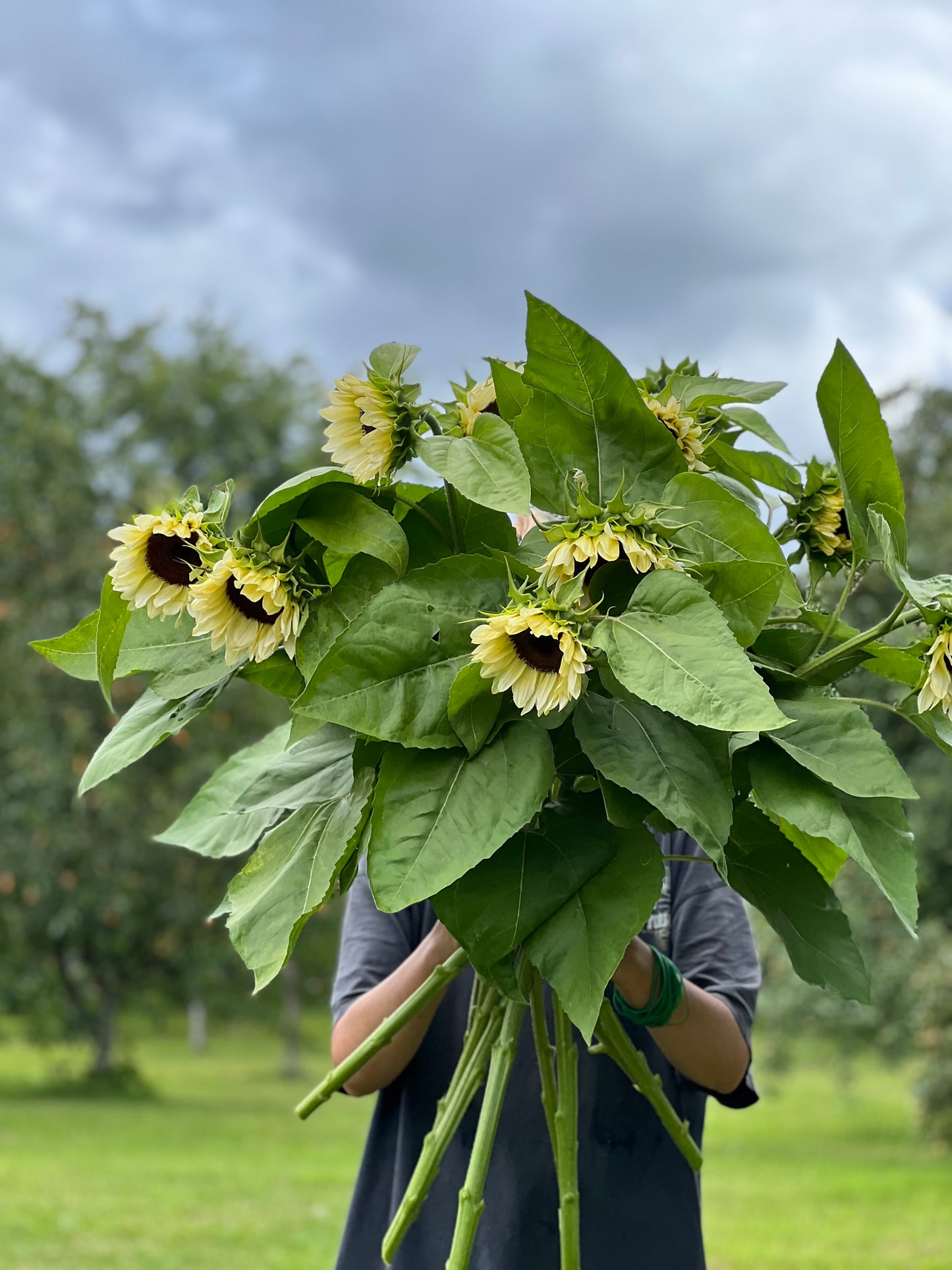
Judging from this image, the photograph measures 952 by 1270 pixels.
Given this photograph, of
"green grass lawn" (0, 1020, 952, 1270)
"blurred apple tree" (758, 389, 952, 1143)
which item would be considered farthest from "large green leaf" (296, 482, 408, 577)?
"blurred apple tree" (758, 389, 952, 1143)

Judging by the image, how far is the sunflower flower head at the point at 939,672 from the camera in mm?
1077

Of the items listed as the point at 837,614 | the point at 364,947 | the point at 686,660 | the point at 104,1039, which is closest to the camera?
the point at 686,660

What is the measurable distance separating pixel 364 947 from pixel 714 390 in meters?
0.99

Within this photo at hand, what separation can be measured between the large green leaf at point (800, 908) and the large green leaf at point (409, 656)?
1.14ft

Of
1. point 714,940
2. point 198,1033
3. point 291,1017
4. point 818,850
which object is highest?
point 818,850

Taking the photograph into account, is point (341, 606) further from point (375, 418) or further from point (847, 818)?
point (847, 818)

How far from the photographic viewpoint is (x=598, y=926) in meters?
1.14

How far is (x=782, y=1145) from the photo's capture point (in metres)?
9.96

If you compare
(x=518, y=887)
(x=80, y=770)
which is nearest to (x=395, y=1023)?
(x=518, y=887)

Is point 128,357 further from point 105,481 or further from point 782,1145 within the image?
point 782,1145

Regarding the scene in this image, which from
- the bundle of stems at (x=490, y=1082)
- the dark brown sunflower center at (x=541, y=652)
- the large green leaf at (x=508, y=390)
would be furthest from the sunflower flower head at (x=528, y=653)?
the bundle of stems at (x=490, y=1082)

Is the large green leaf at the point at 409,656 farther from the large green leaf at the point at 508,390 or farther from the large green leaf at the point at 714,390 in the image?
the large green leaf at the point at 714,390

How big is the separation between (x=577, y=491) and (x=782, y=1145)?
996 cm

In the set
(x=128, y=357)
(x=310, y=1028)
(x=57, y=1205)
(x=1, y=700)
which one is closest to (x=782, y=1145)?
(x=57, y=1205)
